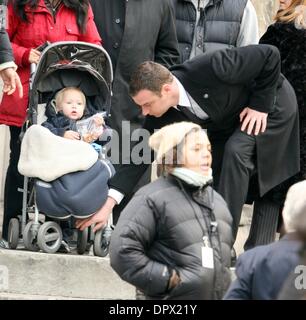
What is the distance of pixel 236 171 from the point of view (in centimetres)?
766

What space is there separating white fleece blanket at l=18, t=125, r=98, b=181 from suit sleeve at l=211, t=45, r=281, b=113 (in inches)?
36.9

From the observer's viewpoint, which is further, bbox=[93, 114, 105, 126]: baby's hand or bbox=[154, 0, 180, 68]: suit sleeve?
bbox=[154, 0, 180, 68]: suit sleeve

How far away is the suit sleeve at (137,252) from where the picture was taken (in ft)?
19.7

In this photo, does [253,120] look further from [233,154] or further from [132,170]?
[132,170]

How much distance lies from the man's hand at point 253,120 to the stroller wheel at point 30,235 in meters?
1.34

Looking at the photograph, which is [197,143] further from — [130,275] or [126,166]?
[126,166]

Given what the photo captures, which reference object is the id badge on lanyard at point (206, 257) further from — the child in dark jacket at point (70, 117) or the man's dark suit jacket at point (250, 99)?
the child in dark jacket at point (70, 117)

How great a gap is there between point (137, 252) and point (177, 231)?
0.69 ft

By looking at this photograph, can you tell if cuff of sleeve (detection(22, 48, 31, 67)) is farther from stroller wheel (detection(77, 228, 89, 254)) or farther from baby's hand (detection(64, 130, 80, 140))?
stroller wheel (detection(77, 228, 89, 254))

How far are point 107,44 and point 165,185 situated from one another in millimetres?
2491

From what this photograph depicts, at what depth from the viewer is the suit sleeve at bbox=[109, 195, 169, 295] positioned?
600 cm

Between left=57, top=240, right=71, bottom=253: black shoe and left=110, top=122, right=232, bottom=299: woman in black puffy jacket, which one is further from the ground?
left=110, top=122, right=232, bottom=299: woman in black puffy jacket

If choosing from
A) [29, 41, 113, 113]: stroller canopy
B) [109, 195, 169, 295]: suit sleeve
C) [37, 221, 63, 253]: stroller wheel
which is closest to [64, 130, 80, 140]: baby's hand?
[29, 41, 113, 113]: stroller canopy

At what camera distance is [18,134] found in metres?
8.32
